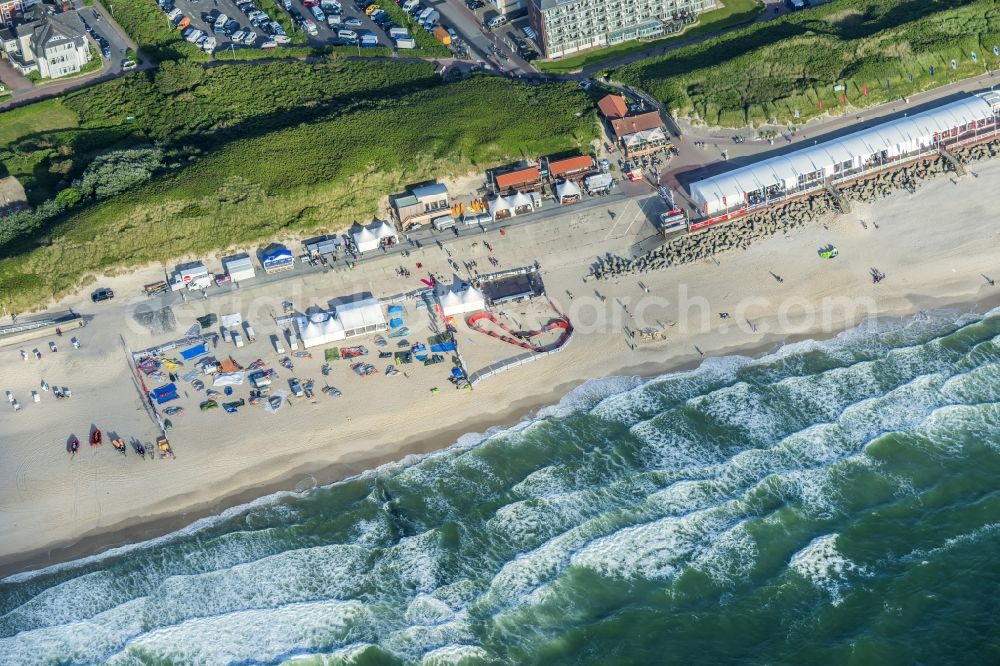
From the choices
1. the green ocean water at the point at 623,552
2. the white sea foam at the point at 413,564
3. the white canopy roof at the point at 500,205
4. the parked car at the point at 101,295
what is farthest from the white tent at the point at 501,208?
the white sea foam at the point at 413,564

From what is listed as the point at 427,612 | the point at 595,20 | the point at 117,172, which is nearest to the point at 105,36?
the point at 117,172

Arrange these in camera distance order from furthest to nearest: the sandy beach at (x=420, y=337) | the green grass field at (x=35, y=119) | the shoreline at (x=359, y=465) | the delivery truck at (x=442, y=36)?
the delivery truck at (x=442, y=36), the green grass field at (x=35, y=119), the sandy beach at (x=420, y=337), the shoreline at (x=359, y=465)

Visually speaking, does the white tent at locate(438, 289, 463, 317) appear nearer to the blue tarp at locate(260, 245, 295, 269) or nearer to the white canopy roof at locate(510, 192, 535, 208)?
the white canopy roof at locate(510, 192, 535, 208)

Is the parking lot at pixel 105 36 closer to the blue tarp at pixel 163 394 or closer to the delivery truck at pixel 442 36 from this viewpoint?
the delivery truck at pixel 442 36

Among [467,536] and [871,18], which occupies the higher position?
[871,18]

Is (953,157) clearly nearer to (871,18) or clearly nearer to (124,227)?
(871,18)

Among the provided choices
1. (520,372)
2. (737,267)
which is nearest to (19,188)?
(520,372)
